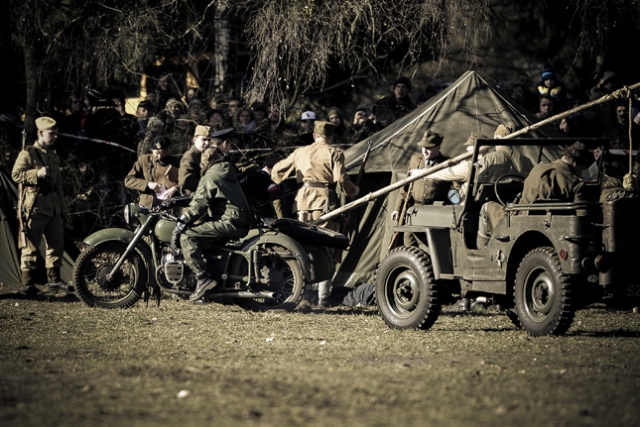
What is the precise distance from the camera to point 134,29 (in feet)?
51.2

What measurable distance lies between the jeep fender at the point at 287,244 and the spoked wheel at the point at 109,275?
124 centimetres

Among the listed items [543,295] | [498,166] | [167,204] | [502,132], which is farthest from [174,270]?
[543,295]

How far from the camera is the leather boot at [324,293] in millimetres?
12547

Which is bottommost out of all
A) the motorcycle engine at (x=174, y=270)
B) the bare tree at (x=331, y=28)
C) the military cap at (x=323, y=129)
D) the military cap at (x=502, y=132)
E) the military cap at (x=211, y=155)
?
the motorcycle engine at (x=174, y=270)

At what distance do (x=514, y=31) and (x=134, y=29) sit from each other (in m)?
6.62

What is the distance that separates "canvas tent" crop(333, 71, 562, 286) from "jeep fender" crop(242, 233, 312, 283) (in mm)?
2475

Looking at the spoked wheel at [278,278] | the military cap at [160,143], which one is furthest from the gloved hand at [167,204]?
the military cap at [160,143]

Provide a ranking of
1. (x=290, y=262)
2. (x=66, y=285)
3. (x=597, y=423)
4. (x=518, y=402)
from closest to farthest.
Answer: (x=597, y=423) → (x=518, y=402) → (x=290, y=262) → (x=66, y=285)

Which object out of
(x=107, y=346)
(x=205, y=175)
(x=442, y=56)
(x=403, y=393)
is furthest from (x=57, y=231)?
(x=403, y=393)

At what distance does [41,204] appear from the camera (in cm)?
1306

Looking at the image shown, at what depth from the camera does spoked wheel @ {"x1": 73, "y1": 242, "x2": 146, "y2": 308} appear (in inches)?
449

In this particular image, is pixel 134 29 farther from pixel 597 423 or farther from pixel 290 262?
pixel 597 423

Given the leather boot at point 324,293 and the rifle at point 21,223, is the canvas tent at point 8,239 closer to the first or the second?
the rifle at point 21,223

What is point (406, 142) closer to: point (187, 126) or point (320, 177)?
point (320, 177)
